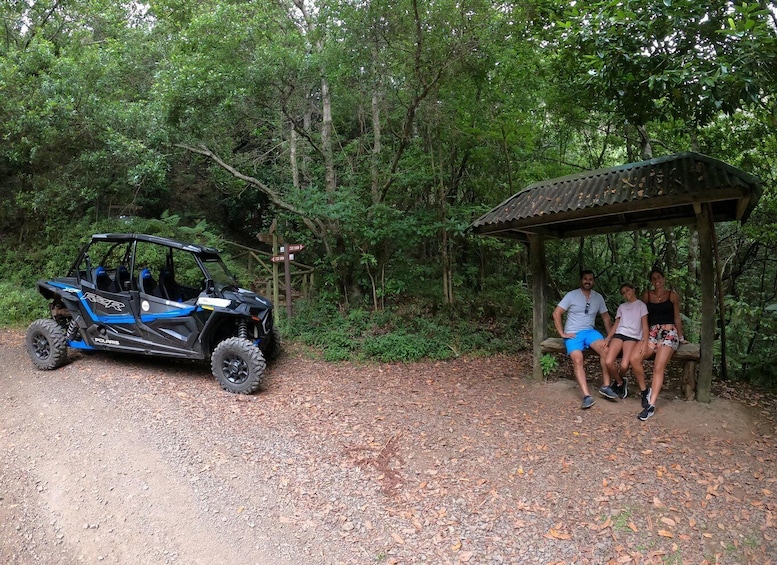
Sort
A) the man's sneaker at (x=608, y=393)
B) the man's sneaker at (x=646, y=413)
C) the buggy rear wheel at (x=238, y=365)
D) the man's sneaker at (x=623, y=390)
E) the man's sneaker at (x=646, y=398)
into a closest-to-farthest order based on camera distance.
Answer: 1. the man's sneaker at (x=646, y=413)
2. the man's sneaker at (x=646, y=398)
3. the man's sneaker at (x=608, y=393)
4. the man's sneaker at (x=623, y=390)
5. the buggy rear wheel at (x=238, y=365)

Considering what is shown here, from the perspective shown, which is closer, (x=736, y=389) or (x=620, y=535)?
(x=620, y=535)

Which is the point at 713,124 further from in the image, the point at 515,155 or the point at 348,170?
the point at 348,170

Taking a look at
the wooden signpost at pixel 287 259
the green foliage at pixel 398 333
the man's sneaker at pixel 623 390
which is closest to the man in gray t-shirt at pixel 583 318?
the man's sneaker at pixel 623 390

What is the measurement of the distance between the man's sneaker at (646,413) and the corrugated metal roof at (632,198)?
2.05m

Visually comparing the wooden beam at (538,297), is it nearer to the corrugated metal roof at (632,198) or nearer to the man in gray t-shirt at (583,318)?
the corrugated metal roof at (632,198)

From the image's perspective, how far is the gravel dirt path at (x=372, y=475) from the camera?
9.62 ft

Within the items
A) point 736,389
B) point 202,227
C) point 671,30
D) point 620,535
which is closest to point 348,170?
point 202,227

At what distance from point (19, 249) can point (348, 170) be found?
28.3 ft

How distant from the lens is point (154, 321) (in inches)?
224

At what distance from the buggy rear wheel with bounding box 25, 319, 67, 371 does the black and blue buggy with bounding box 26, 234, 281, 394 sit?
11mm

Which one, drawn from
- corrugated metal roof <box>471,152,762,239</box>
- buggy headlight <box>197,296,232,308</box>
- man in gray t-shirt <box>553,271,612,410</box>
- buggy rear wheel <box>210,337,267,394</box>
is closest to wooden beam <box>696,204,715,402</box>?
corrugated metal roof <box>471,152,762,239</box>

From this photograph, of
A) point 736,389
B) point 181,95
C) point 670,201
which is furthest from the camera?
point 181,95

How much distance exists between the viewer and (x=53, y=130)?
29.4 feet

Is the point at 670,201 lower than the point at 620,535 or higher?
higher
